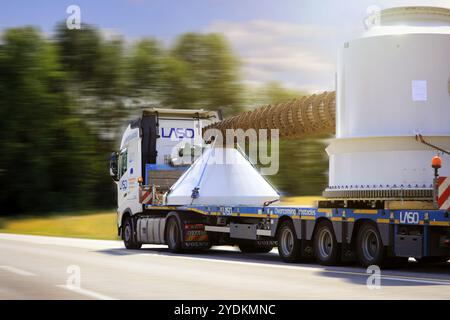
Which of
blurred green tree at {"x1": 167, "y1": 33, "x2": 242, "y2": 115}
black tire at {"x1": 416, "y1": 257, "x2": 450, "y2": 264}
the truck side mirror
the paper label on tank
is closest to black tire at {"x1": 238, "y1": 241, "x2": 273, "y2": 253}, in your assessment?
the truck side mirror

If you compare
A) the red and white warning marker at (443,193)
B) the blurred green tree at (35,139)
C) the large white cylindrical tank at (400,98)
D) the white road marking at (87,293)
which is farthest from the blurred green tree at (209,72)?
the white road marking at (87,293)

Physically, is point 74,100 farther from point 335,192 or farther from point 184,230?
point 335,192

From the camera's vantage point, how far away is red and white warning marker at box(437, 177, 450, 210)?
48.1 ft

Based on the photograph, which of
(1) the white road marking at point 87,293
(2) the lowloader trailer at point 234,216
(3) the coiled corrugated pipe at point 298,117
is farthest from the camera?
(3) the coiled corrugated pipe at point 298,117

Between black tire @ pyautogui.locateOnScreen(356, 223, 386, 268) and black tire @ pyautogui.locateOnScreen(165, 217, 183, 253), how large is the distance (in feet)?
23.9

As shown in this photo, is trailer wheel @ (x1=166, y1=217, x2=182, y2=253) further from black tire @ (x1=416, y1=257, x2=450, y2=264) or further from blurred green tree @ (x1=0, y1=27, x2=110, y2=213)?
blurred green tree @ (x1=0, y1=27, x2=110, y2=213)

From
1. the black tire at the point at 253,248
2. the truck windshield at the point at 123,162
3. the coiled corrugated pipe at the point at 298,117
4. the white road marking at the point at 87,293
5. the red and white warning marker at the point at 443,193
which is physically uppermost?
the coiled corrugated pipe at the point at 298,117

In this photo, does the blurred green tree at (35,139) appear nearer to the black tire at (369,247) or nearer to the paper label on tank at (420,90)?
the black tire at (369,247)

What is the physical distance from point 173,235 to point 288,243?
5.46 m

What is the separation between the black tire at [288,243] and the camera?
18.3 metres

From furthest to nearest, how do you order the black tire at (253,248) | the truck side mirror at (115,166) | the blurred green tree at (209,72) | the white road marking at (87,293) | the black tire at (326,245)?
1. the blurred green tree at (209,72)
2. the truck side mirror at (115,166)
3. the black tire at (253,248)
4. the black tire at (326,245)
5. the white road marking at (87,293)

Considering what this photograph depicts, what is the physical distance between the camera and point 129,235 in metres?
26.5

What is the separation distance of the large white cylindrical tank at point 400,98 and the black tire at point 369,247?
78 centimetres

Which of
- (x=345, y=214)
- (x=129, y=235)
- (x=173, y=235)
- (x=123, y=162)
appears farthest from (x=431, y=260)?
(x=123, y=162)
